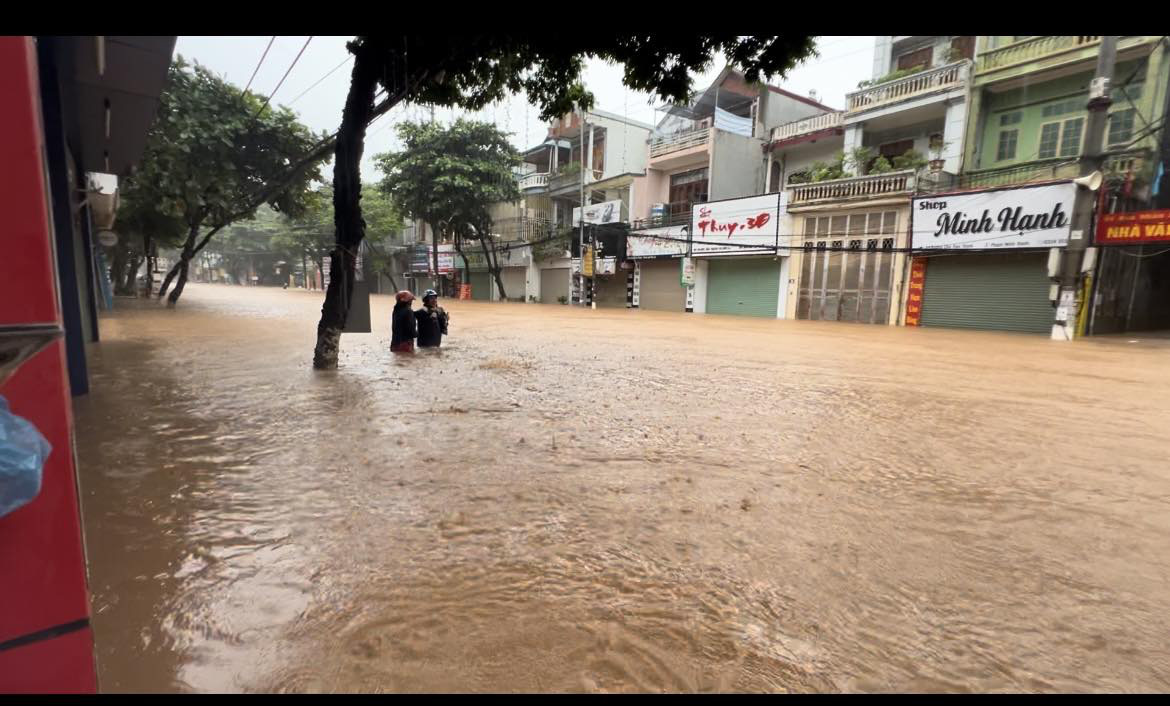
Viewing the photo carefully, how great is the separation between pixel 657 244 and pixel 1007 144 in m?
13.5

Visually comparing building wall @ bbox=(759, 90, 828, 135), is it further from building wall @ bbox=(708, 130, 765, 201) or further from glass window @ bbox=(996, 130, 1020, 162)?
glass window @ bbox=(996, 130, 1020, 162)

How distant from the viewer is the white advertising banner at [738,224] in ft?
69.5

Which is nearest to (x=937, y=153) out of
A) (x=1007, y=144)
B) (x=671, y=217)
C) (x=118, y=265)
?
(x=1007, y=144)

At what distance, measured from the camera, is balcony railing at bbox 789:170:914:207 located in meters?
17.7

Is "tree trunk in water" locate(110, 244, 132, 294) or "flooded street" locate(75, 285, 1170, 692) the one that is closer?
"flooded street" locate(75, 285, 1170, 692)

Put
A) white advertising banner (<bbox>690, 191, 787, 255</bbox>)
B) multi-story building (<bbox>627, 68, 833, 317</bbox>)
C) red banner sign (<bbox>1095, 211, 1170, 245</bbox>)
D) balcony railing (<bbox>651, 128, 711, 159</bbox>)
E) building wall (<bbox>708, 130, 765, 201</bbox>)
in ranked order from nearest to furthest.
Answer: red banner sign (<bbox>1095, 211, 1170, 245</bbox>)
white advertising banner (<bbox>690, 191, 787, 255</bbox>)
multi-story building (<bbox>627, 68, 833, 317</bbox>)
building wall (<bbox>708, 130, 765, 201</bbox>)
balcony railing (<bbox>651, 128, 711, 159</bbox>)

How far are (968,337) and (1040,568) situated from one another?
14.3 m

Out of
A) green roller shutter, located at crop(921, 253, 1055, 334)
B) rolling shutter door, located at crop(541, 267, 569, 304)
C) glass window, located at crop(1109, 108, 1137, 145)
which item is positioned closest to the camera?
glass window, located at crop(1109, 108, 1137, 145)

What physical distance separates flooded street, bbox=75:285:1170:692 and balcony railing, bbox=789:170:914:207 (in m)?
13.5

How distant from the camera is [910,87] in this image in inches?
714

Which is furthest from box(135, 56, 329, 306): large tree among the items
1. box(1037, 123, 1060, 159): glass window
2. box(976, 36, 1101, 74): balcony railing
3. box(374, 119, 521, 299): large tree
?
box(1037, 123, 1060, 159): glass window

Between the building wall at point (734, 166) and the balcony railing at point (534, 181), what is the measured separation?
41.9 ft

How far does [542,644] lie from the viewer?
1.96 metres

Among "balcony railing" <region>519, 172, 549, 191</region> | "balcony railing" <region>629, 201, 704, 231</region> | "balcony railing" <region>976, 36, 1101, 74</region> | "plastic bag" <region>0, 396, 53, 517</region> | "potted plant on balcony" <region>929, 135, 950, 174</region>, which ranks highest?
"balcony railing" <region>976, 36, 1101, 74</region>
